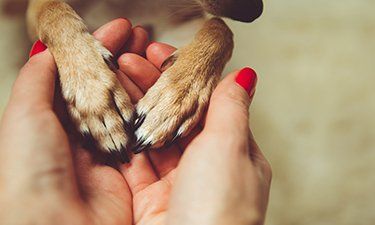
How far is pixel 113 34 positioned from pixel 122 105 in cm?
27

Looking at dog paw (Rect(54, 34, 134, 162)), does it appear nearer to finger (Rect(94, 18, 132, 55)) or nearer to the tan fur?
the tan fur

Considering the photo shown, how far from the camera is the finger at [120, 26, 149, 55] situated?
4.72 ft

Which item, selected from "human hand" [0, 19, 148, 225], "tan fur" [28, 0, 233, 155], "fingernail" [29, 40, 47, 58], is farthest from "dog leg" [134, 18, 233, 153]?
"fingernail" [29, 40, 47, 58]

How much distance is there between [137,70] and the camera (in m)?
1.36

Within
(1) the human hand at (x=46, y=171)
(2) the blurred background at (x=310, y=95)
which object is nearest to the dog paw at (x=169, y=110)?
(1) the human hand at (x=46, y=171)

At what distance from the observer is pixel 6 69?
178 centimetres

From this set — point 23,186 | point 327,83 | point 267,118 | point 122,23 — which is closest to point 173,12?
point 122,23

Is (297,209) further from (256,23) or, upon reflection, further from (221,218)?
(221,218)

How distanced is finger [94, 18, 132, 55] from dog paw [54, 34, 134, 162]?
0.12 meters

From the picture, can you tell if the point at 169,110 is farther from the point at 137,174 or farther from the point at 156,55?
the point at 156,55

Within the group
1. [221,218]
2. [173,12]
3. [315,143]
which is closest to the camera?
[221,218]

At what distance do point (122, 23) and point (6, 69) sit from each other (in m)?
0.61

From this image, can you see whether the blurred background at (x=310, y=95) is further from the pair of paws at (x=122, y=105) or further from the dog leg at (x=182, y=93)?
the pair of paws at (x=122, y=105)

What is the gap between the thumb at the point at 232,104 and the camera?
1.04 metres
